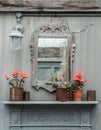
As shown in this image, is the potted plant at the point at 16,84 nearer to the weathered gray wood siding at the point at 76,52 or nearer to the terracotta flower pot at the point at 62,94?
the weathered gray wood siding at the point at 76,52

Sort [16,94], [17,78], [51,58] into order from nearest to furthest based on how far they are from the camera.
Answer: [16,94] < [17,78] < [51,58]

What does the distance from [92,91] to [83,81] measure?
19 centimetres

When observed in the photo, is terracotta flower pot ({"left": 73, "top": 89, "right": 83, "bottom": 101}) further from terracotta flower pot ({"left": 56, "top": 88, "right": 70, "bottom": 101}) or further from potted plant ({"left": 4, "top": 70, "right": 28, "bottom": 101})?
potted plant ({"left": 4, "top": 70, "right": 28, "bottom": 101})

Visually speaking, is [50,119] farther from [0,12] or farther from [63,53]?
[0,12]

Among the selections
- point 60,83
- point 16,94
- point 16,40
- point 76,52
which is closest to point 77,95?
point 60,83

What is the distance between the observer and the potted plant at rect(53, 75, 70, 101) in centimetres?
641

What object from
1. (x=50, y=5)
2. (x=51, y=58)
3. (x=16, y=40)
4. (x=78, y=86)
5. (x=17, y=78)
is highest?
(x=50, y=5)

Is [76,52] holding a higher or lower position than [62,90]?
higher

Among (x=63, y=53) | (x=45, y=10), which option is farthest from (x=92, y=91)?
(x=45, y=10)

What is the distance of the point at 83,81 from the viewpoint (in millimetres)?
6441

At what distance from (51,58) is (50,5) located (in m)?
0.71

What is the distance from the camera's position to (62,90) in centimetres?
643

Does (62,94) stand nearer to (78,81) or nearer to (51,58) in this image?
(78,81)

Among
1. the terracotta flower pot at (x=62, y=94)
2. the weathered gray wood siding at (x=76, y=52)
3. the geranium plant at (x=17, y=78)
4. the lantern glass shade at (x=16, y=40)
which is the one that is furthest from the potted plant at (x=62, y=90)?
the lantern glass shade at (x=16, y=40)
